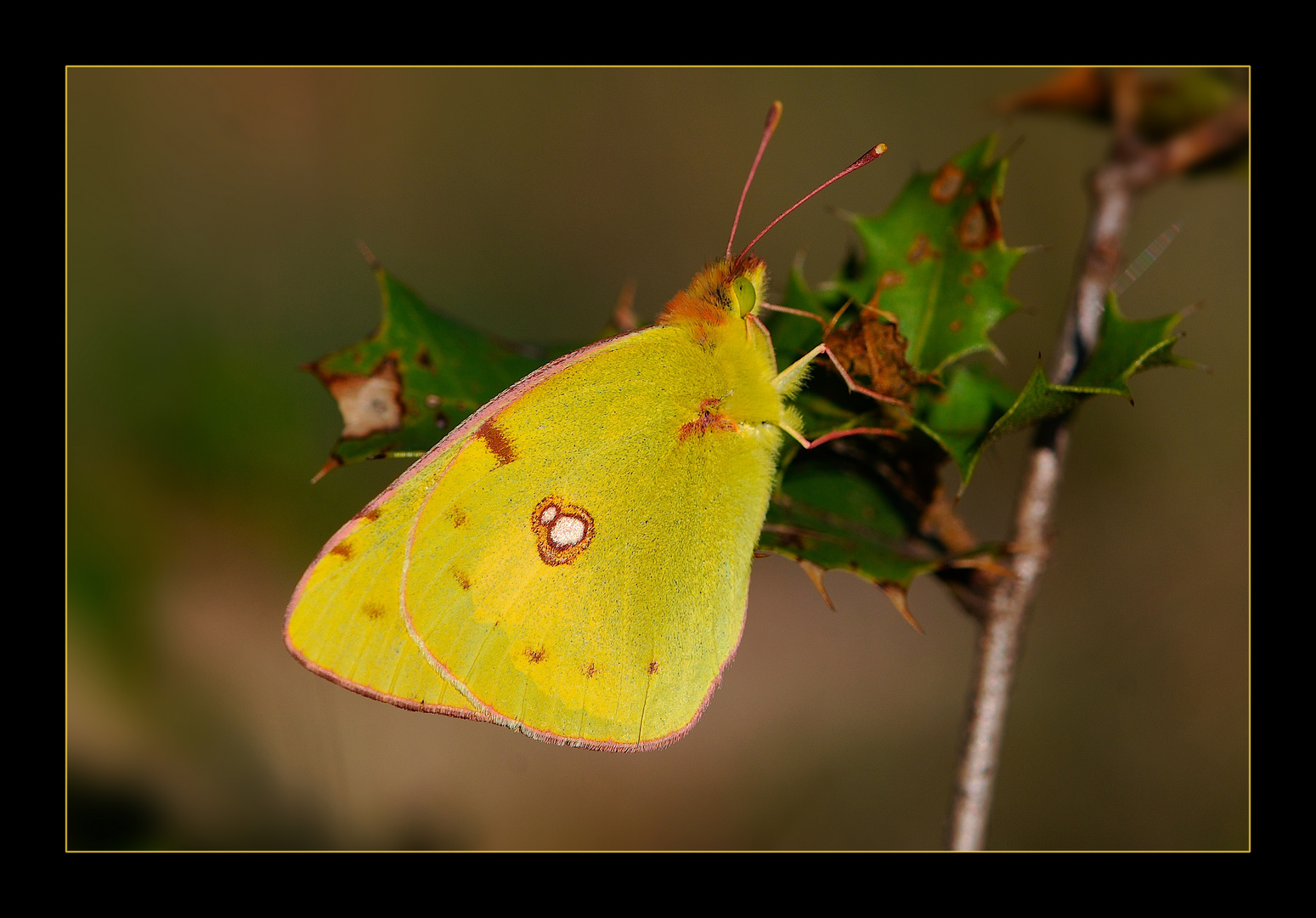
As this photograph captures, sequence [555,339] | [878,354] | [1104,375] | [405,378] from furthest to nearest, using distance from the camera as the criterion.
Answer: [555,339], [405,378], [878,354], [1104,375]

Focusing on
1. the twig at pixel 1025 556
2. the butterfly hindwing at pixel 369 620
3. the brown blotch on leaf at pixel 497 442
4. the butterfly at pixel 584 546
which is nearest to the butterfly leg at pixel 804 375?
the butterfly at pixel 584 546

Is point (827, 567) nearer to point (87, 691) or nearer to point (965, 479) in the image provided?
point (965, 479)

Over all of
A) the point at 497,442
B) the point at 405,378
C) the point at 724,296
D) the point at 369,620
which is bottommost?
the point at 369,620

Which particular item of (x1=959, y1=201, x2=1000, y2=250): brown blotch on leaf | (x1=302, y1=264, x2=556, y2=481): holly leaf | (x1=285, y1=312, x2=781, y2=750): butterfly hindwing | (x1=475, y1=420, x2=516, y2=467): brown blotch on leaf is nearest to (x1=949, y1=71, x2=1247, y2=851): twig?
(x1=959, y1=201, x2=1000, y2=250): brown blotch on leaf

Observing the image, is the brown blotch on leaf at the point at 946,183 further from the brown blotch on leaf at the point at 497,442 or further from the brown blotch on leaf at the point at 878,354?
the brown blotch on leaf at the point at 497,442

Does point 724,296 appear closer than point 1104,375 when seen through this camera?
No

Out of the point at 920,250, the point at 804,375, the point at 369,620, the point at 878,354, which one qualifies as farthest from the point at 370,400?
the point at 920,250

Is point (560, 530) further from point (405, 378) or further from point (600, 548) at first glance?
point (405, 378)

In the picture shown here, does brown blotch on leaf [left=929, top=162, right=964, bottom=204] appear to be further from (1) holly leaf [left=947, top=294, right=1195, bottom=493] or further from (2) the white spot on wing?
(2) the white spot on wing
